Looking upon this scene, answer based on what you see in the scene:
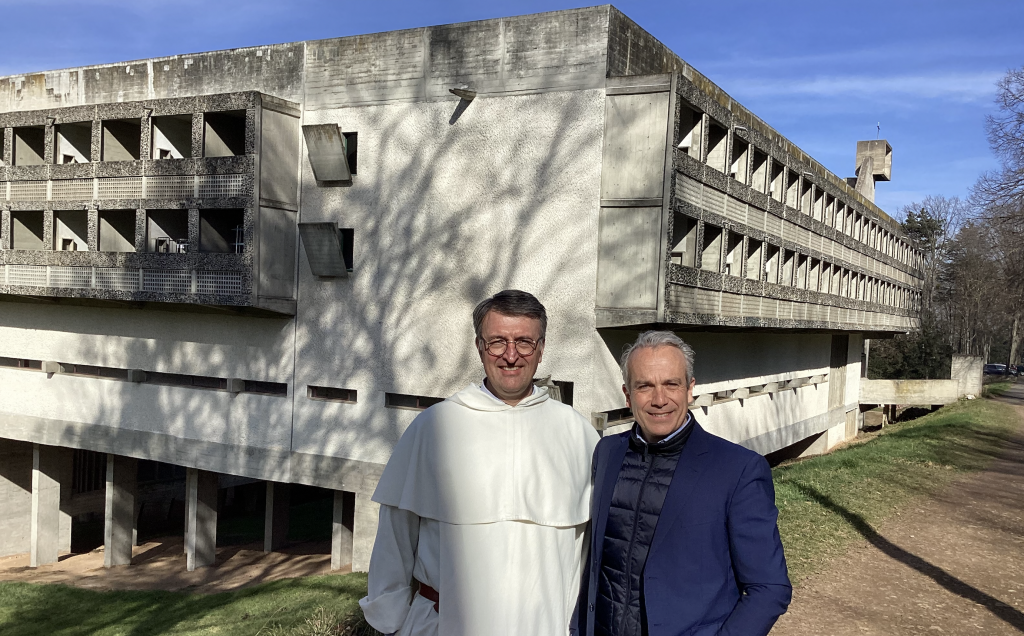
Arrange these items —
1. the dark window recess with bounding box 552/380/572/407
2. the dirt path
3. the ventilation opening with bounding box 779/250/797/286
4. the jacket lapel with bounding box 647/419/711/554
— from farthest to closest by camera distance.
Answer: the ventilation opening with bounding box 779/250/797/286, the dark window recess with bounding box 552/380/572/407, the dirt path, the jacket lapel with bounding box 647/419/711/554

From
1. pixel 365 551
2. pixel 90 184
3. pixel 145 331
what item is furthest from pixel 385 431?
pixel 90 184

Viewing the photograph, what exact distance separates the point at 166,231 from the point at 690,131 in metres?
11.8

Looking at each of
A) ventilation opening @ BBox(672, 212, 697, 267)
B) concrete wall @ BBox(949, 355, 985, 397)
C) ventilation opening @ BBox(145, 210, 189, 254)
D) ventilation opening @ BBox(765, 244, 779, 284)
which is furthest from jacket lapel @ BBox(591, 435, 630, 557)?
concrete wall @ BBox(949, 355, 985, 397)

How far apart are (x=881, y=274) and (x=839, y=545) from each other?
2300 cm

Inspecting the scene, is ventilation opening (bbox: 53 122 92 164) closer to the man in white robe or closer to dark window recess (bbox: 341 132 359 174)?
dark window recess (bbox: 341 132 359 174)

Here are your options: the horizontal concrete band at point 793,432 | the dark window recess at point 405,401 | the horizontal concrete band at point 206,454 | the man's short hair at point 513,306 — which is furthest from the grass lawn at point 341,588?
the man's short hair at point 513,306

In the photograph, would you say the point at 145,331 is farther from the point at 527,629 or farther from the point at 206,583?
the point at 527,629

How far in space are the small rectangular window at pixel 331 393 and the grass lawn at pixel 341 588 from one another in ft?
11.9

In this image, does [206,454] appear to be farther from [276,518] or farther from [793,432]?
[793,432]

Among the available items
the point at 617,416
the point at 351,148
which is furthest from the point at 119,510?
the point at 617,416

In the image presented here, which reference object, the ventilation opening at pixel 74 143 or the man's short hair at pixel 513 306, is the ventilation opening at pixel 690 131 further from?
the ventilation opening at pixel 74 143

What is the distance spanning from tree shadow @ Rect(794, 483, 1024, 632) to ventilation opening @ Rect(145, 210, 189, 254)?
1396cm

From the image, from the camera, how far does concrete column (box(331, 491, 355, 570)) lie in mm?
19969

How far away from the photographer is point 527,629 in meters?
3.82
